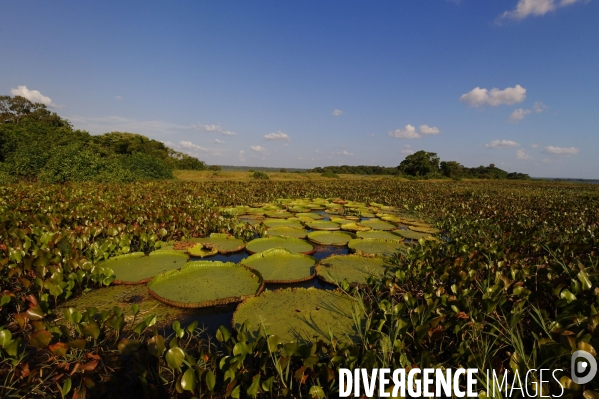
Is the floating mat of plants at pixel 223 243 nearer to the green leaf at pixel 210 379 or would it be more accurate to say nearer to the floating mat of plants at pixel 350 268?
the floating mat of plants at pixel 350 268

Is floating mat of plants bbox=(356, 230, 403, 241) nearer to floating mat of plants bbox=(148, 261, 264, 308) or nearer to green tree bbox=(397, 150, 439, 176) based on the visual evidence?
floating mat of plants bbox=(148, 261, 264, 308)

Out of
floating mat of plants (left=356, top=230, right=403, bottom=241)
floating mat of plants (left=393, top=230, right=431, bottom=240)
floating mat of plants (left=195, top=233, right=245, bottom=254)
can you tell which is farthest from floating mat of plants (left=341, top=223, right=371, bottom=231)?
floating mat of plants (left=195, top=233, right=245, bottom=254)

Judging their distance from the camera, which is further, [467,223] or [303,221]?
[303,221]

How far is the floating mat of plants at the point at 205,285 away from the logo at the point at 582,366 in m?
2.77

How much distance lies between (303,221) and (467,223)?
13.7 feet

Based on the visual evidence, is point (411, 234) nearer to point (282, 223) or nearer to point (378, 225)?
point (378, 225)

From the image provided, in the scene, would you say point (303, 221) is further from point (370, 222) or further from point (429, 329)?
point (429, 329)

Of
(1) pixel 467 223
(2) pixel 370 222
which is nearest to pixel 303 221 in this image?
(2) pixel 370 222

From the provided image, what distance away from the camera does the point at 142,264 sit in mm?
4191

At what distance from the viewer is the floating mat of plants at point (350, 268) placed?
3.92 metres

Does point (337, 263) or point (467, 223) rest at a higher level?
point (467, 223)

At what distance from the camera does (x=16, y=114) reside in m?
32.3

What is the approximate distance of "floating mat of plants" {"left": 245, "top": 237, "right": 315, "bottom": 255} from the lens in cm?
545

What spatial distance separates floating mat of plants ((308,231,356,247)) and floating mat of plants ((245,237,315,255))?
341mm
